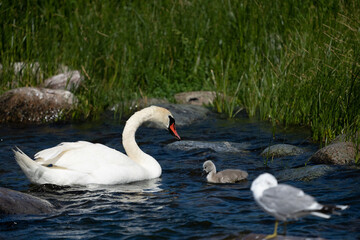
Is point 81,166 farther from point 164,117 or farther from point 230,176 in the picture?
point 230,176

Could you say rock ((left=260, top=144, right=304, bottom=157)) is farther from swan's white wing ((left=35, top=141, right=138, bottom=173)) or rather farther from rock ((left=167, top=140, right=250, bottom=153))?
swan's white wing ((left=35, top=141, right=138, bottom=173))

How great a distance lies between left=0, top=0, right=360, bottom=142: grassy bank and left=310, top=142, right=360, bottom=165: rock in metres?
2.05

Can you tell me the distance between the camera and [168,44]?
39.5 ft

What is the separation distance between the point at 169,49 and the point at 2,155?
4.92m

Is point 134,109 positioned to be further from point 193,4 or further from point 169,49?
point 193,4

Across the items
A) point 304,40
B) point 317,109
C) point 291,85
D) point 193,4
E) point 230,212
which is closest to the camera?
point 230,212

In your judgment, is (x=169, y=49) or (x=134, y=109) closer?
(x=134, y=109)

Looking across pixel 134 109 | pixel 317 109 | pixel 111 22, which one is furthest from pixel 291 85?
pixel 111 22

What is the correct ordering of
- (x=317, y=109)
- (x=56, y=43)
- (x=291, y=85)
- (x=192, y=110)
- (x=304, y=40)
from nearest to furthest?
(x=317, y=109)
(x=291, y=85)
(x=304, y=40)
(x=192, y=110)
(x=56, y=43)

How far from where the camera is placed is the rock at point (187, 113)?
401 inches

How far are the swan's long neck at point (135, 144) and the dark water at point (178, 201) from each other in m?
0.26

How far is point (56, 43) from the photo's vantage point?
11750 mm

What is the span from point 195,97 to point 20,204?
643 centimetres

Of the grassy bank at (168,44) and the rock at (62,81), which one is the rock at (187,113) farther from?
the rock at (62,81)
